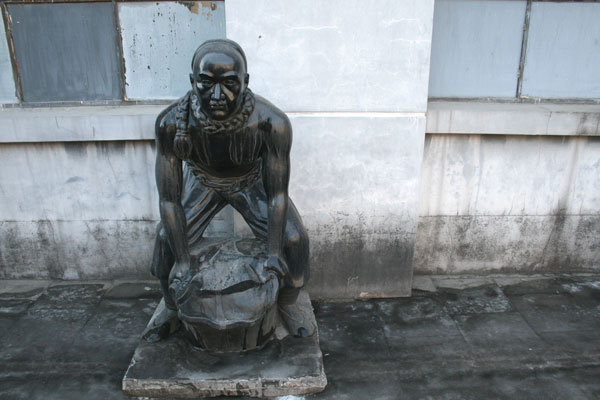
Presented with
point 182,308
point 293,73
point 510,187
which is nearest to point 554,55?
point 510,187

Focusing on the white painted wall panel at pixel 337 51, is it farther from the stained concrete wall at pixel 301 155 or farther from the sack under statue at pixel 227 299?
the sack under statue at pixel 227 299

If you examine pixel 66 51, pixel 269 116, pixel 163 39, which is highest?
pixel 163 39

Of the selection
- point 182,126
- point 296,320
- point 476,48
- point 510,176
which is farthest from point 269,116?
point 510,176

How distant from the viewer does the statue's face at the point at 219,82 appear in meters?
2.68

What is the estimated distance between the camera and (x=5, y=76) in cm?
448

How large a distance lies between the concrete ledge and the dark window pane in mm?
2931

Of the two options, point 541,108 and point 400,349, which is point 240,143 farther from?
point 541,108

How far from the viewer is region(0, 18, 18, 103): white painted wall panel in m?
4.39

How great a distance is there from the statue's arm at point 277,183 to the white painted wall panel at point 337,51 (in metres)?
0.86

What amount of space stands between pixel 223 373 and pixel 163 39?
2.93 meters

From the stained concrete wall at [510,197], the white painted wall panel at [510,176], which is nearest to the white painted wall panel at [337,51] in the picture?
the stained concrete wall at [510,197]

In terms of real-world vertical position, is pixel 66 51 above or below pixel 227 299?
above

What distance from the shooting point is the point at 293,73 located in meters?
3.81

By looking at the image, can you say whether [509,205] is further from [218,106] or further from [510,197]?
[218,106]
